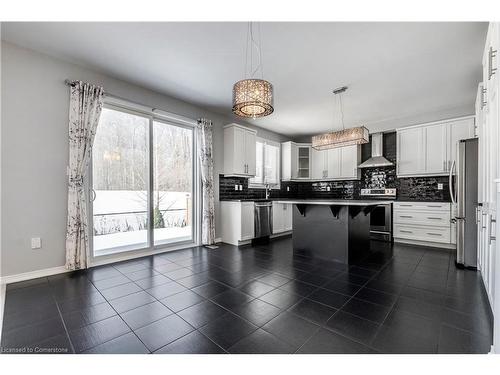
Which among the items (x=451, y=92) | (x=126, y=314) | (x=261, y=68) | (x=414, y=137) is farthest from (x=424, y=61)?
(x=126, y=314)

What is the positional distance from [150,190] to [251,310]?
2.59 m

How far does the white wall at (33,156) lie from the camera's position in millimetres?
2486

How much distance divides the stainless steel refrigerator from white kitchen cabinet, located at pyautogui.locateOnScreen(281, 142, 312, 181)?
3.51 meters

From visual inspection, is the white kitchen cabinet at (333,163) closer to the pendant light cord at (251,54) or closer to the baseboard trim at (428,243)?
the baseboard trim at (428,243)

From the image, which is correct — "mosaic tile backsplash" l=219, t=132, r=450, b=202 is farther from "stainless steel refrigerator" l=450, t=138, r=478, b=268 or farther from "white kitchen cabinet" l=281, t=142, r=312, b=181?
"stainless steel refrigerator" l=450, t=138, r=478, b=268

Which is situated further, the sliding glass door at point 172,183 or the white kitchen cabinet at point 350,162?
the white kitchen cabinet at point 350,162

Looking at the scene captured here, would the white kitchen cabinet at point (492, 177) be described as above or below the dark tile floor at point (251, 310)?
above

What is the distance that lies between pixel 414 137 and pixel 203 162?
4.28 m

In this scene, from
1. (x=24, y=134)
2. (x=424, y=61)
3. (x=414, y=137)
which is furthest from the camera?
(x=414, y=137)

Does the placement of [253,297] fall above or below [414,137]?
below

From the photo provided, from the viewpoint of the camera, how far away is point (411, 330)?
167 centimetres

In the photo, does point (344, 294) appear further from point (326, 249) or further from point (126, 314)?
point (126, 314)

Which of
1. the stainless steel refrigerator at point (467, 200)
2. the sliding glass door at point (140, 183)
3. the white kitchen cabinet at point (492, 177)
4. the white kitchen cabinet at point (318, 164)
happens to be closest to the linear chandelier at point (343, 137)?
the stainless steel refrigerator at point (467, 200)

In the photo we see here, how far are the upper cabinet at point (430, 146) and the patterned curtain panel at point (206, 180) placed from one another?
156 inches
